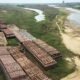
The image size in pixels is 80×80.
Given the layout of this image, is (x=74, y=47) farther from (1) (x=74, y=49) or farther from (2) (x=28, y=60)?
(2) (x=28, y=60)

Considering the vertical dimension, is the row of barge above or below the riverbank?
above

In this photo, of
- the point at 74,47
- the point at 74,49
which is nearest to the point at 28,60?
the point at 74,49

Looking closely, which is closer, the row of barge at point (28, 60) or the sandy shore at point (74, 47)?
the row of barge at point (28, 60)

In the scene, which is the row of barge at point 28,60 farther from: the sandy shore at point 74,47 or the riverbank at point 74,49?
the sandy shore at point 74,47

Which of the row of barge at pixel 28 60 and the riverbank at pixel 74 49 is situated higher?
the row of barge at pixel 28 60

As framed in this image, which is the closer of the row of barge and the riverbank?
the row of barge

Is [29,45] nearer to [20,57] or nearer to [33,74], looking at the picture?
[20,57]

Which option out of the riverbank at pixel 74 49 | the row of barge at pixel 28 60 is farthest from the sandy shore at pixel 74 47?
the row of barge at pixel 28 60

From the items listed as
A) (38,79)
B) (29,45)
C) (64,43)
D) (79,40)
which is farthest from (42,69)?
(79,40)

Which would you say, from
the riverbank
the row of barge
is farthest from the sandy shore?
the row of barge

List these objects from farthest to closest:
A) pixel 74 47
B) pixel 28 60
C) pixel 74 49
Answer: pixel 74 47, pixel 74 49, pixel 28 60

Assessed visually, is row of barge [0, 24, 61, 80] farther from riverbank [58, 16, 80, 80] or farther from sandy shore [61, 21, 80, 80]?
sandy shore [61, 21, 80, 80]
